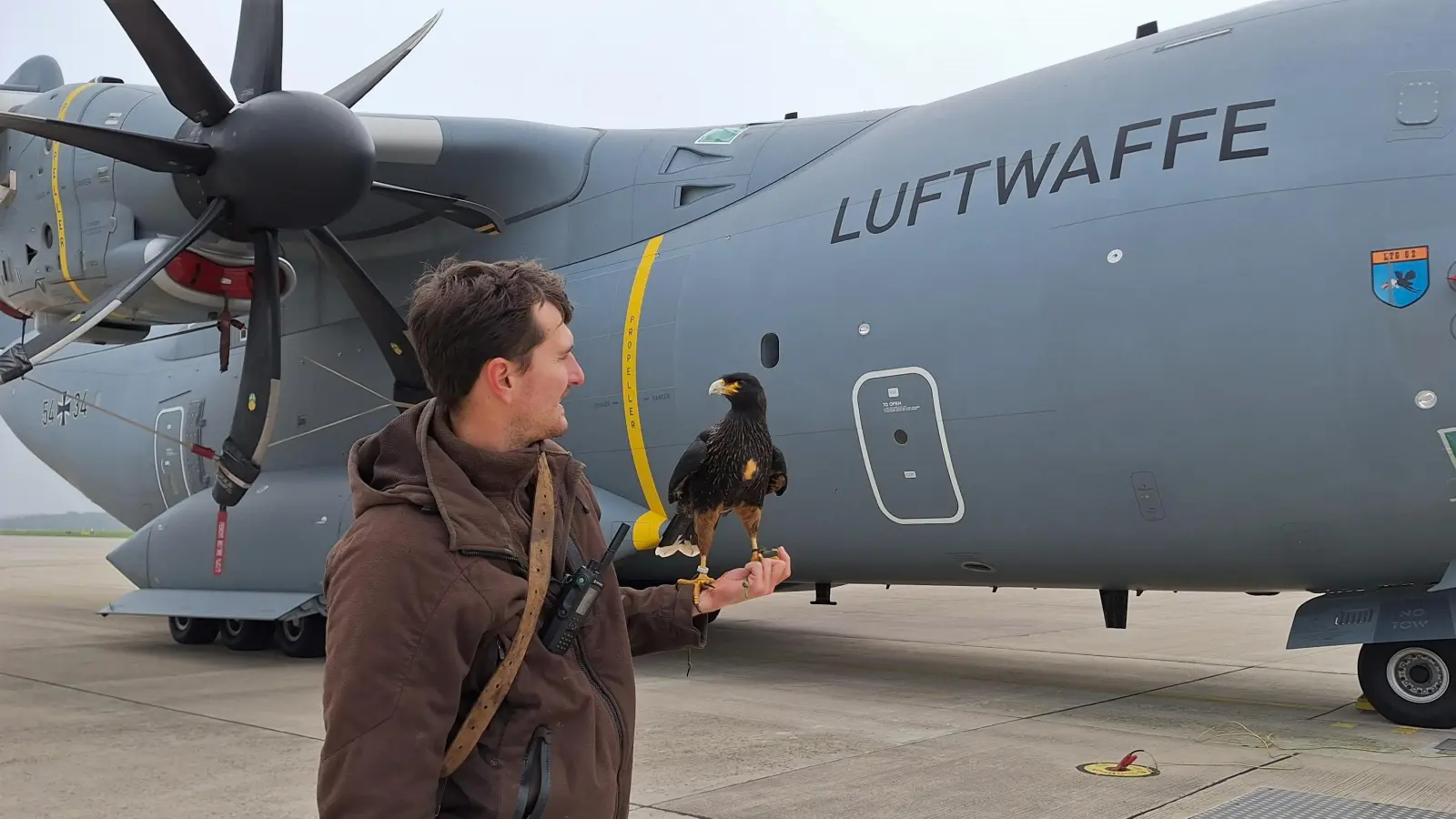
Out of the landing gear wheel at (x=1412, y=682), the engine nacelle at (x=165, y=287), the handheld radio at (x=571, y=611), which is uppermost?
the engine nacelle at (x=165, y=287)

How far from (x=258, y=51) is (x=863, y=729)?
5730 millimetres

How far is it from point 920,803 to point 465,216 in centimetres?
566

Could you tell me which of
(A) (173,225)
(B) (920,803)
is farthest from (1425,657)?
(A) (173,225)

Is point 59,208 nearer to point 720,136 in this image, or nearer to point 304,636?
point 304,636

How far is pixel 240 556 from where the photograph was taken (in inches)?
397

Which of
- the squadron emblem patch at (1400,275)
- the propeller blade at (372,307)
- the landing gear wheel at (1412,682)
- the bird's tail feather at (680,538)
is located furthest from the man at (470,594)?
the propeller blade at (372,307)

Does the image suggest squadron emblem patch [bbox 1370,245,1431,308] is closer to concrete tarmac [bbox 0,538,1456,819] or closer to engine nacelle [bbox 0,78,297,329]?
concrete tarmac [bbox 0,538,1456,819]

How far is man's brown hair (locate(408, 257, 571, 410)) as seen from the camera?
194 cm

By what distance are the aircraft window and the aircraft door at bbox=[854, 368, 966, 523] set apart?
275 cm

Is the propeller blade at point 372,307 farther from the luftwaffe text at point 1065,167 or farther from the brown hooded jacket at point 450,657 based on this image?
the brown hooded jacket at point 450,657

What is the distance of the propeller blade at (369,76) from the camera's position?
8.62m

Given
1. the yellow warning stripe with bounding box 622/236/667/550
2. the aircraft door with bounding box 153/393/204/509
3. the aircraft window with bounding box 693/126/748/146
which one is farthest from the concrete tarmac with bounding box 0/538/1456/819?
the aircraft window with bounding box 693/126/748/146

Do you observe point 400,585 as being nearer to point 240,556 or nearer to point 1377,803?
point 1377,803

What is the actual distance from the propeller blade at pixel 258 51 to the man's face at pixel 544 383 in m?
6.53
